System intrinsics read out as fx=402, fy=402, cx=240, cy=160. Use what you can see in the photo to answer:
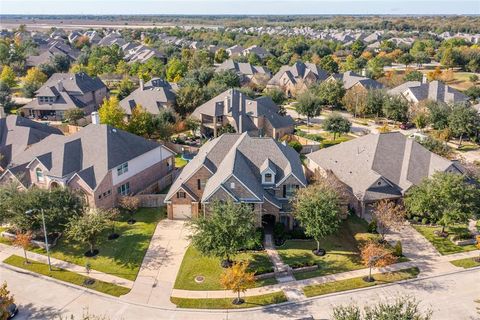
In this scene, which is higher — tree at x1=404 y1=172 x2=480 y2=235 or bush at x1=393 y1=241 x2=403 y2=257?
tree at x1=404 y1=172 x2=480 y2=235

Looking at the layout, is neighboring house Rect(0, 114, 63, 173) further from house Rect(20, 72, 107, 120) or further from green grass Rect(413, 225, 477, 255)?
green grass Rect(413, 225, 477, 255)

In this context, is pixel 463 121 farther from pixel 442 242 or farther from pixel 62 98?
pixel 62 98

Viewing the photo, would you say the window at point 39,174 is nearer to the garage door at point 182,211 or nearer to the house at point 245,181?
the house at point 245,181

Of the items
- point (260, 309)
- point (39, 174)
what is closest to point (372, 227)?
point (260, 309)

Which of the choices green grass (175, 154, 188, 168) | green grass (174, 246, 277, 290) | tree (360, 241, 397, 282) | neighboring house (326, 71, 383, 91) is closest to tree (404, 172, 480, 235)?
tree (360, 241, 397, 282)

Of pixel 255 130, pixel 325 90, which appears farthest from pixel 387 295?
pixel 325 90

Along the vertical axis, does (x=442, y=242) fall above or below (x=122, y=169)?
below

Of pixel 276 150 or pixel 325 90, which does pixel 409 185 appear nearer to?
pixel 276 150
